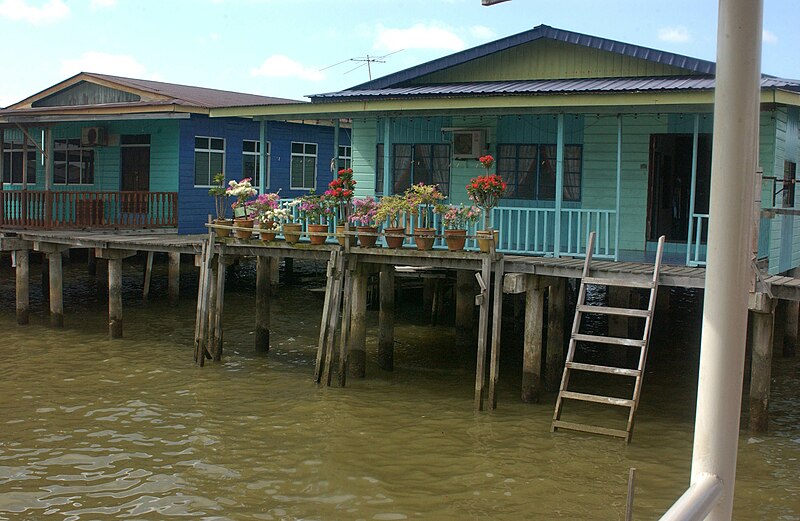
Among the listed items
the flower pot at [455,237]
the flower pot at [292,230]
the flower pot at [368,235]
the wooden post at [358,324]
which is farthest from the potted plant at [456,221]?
the flower pot at [292,230]

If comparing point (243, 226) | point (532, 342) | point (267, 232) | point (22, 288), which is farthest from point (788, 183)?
point (22, 288)

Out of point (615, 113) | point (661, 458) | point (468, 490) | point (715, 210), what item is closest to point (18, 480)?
point (468, 490)

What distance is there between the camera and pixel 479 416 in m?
11.4

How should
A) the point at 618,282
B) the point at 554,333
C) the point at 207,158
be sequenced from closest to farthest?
the point at 618,282
the point at 554,333
the point at 207,158

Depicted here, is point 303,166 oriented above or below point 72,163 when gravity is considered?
above

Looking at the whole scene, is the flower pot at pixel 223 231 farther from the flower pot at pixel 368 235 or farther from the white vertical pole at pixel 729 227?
the white vertical pole at pixel 729 227

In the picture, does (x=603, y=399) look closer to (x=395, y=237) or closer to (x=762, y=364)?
(x=762, y=364)

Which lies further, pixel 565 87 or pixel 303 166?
pixel 303 166

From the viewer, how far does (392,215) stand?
42.6 feet

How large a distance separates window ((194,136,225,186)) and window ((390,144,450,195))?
6269 millimetres

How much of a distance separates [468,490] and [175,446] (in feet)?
11.7

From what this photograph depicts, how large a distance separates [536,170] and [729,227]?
13002mm

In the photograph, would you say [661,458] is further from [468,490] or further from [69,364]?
[69,364]

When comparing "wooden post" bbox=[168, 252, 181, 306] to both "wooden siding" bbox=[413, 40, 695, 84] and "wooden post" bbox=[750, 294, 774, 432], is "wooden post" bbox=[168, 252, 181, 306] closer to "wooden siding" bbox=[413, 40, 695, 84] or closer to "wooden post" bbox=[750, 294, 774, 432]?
"wooden siding" bbox=[413, 40, 695, 84]
